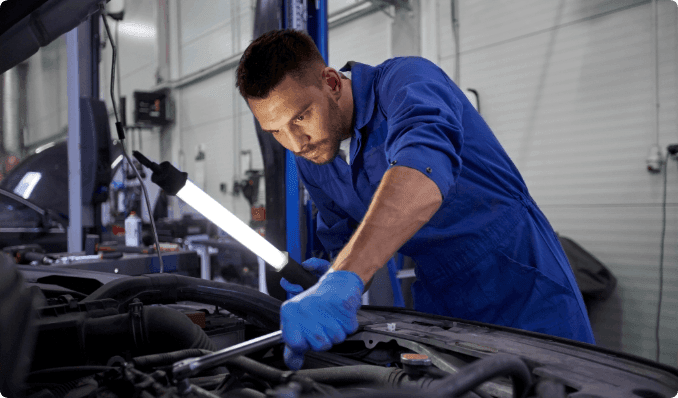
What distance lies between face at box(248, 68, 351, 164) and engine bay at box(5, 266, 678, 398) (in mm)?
452

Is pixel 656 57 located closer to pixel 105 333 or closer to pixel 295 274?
pixel 295 274

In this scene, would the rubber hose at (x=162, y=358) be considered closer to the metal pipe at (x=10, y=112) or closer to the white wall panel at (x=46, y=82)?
the white wall panel at (x=46, y=82)

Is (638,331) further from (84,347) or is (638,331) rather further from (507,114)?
(84,347)

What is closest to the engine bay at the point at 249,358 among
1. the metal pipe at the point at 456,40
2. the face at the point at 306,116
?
the face at the point at 306,116

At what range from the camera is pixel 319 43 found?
2404mm

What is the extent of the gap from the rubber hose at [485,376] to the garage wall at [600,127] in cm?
292

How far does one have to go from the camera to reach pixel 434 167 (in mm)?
833

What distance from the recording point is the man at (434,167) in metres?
0.96

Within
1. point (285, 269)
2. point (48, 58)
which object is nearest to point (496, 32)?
point (285, 269)

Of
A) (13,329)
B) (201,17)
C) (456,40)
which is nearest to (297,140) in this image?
(13,329)

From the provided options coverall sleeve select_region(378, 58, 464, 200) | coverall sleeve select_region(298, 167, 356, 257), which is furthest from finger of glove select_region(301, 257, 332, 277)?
coverall sleeve select_region(378, 58, 464, 200)

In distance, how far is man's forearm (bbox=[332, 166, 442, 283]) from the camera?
0.79 metres

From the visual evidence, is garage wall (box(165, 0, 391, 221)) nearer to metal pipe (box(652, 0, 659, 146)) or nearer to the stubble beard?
metal pipe (box(652, 0, 659, 146))

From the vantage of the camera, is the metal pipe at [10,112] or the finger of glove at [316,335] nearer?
the finger of glove at [316,335]
